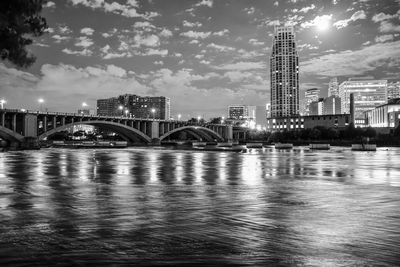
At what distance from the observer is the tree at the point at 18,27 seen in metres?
15.1

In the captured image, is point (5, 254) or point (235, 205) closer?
point (5, 254)

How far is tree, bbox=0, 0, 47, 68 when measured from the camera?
1505 cm

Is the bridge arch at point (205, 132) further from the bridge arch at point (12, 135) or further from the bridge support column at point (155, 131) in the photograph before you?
the bridge arch at point (12, 135)

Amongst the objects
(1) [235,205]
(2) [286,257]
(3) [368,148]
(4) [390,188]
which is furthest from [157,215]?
(3) [368,148]

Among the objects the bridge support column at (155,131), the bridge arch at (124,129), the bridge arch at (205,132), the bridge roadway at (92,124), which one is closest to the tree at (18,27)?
the bridge roadway at (92,124)

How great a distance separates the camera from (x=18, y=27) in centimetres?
1579

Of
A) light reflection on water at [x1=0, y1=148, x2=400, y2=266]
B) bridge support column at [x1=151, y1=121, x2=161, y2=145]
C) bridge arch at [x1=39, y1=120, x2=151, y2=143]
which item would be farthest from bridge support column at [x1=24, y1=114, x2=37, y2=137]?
light reflection on water at [x1=0, y1=148, x2=400, y2=266]

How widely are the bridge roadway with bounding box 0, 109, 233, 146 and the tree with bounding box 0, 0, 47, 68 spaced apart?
3076 inches

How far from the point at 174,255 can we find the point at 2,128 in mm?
89604

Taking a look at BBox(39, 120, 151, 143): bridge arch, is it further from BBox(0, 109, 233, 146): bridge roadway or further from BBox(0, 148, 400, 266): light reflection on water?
BBox(0, 148, 400, 266): light reflection on water

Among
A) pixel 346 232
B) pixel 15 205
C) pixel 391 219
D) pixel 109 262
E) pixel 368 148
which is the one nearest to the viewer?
pixel 109 262

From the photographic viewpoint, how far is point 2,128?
87562mm

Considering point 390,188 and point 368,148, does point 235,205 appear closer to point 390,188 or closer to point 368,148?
point 390,188

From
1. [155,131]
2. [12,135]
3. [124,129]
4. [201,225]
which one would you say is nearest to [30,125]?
[12,135]
